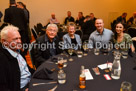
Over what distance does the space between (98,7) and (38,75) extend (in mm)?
7854

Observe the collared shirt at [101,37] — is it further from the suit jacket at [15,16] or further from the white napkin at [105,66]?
the suit jacket at [15,16]

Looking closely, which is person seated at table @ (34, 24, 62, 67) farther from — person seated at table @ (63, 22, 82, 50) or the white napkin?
the white napkin

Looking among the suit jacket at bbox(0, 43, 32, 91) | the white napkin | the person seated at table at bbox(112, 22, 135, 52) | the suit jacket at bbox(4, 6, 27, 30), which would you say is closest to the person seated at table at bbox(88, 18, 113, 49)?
the person seated at table at bbox(112, 22, 135, 52)

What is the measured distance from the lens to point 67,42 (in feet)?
9.70

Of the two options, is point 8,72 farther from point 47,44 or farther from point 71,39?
point 71,39

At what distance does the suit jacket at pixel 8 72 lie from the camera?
1.47 meters

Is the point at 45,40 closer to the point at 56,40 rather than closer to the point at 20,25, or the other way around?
the point at 56,40

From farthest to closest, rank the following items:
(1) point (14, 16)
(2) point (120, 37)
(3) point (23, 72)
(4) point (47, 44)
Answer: (1) point (14, 16)
(2) point (120, 37)
(4) point (47, 44)
(3) point (23, 72)

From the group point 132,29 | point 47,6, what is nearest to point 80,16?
point 47,6

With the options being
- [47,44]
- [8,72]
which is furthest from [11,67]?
[47,44]

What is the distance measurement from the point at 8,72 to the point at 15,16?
3381 mm

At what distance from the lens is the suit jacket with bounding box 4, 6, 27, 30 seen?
173 inches

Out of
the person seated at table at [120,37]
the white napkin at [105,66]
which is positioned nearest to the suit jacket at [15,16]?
the person seated at table at [120,37]

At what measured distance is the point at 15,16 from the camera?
4484 millimetres
